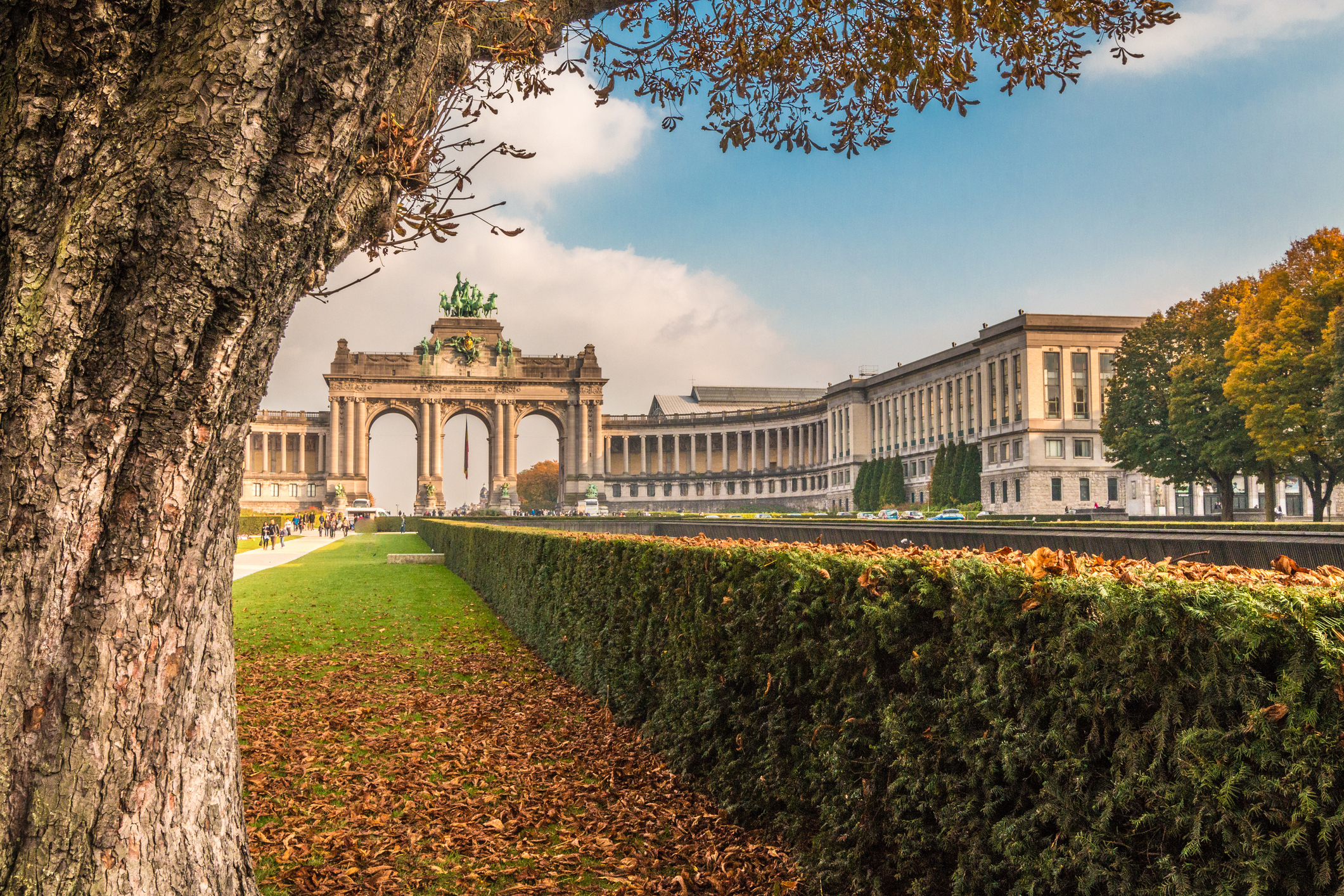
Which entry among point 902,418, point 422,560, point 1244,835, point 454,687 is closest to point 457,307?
point 902,418

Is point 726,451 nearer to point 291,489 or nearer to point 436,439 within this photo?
point 436,439

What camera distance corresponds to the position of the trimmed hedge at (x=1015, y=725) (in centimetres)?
232

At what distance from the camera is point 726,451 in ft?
373

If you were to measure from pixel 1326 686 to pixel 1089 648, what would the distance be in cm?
68

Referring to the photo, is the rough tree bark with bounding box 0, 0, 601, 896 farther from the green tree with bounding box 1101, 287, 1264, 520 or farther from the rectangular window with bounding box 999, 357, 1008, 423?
the rectangular window with bounding box 999, 357, 1008, 423

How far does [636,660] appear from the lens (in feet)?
24.0

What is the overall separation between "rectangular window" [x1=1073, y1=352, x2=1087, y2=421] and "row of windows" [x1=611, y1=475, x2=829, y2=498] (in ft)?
117

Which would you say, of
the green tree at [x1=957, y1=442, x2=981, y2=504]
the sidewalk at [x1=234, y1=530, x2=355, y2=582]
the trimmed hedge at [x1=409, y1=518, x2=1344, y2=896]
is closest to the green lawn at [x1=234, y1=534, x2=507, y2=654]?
the sidewalk at [x1=234, y1=530, x2=355, y2=582]

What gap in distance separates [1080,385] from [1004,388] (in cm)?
536

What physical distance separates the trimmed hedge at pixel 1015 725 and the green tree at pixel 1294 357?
3590 cm

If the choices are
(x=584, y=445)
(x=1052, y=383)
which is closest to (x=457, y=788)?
(x=1052, y=383)

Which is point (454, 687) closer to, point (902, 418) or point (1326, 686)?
point (1326, 686)

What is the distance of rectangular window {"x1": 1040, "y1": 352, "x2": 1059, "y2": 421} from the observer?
67125 mm

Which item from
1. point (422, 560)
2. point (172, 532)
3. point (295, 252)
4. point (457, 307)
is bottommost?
point (422, 560)
